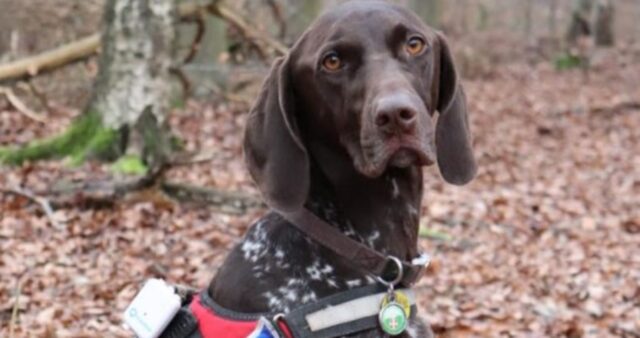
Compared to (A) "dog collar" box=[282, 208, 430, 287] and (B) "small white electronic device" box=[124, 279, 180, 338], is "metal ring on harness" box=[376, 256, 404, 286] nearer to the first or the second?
(A) "dog collar" box=[282, 208, 430, 287]

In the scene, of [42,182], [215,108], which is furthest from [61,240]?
[215,108]

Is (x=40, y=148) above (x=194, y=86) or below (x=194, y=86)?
above

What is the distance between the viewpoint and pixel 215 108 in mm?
16750

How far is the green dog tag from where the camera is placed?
12.5 ft

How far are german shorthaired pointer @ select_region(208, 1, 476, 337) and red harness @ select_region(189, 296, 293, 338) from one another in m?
0.07

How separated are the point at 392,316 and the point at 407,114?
772 mm

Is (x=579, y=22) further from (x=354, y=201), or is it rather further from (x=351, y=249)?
(x=351, y=249)

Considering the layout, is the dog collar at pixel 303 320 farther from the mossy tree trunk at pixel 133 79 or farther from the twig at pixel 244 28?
the twig at pixel 244 28

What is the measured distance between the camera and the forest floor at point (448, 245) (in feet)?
22.7

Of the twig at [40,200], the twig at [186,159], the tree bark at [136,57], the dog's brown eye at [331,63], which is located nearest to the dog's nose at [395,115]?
the dog's brown eye at [331,63]

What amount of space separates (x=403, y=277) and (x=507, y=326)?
119 inches

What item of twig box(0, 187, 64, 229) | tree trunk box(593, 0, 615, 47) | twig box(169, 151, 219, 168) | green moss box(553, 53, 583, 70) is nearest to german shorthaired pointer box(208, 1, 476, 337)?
twig box(0, 187, 64, 229)

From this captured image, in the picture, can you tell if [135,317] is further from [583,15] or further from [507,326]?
[583,15]

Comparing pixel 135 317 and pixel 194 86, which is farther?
pixel 194 86
